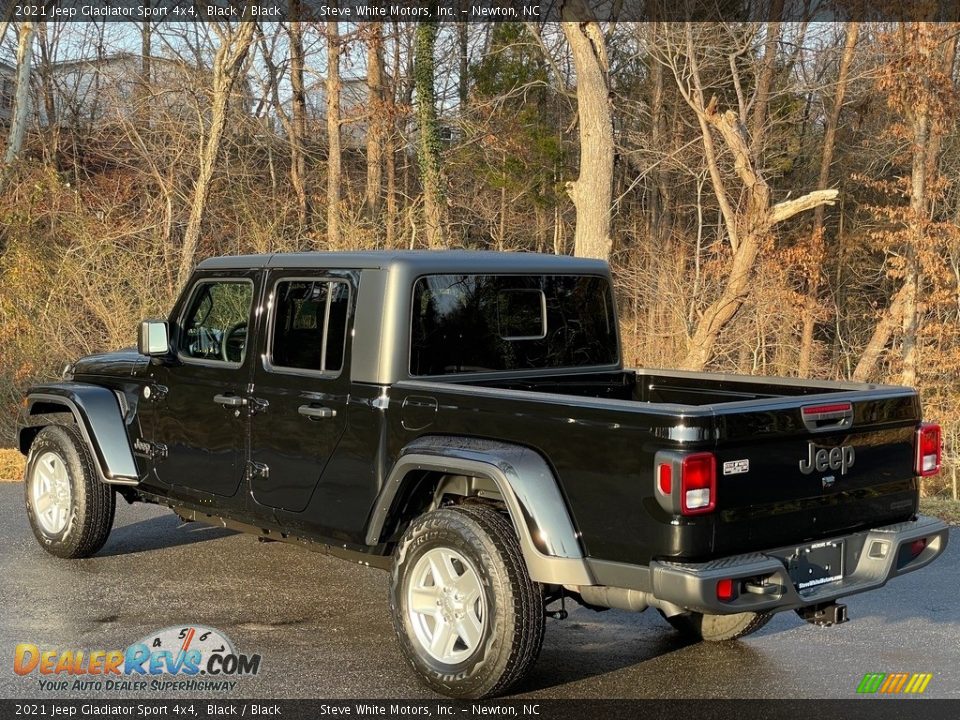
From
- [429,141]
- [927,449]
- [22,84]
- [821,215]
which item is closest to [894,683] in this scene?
[927,449]

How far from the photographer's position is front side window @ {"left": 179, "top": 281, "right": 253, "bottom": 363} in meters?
6.54

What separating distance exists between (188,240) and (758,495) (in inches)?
745

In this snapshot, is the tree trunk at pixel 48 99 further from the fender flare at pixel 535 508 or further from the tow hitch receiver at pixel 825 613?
the tow hitch receiver at pixel 825 613

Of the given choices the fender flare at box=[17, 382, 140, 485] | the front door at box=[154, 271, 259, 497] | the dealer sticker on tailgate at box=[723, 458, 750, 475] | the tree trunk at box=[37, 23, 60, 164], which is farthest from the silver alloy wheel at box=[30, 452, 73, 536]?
the tree trunk at box=[37, 23, 60, 164]

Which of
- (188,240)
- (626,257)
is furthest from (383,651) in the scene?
(626,257)

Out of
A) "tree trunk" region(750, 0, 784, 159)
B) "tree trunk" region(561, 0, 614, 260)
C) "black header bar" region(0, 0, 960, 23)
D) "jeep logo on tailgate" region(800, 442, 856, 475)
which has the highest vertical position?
"black header bar" region(0, 0, 960, 23)

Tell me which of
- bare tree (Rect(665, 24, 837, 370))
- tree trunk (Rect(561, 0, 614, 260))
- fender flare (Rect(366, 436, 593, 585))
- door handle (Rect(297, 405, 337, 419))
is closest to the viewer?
fender flare (Rect(366, 436, 593, 585))

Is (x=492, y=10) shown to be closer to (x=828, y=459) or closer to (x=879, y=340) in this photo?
(x=879, y=340)

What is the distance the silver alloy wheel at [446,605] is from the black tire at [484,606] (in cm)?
1

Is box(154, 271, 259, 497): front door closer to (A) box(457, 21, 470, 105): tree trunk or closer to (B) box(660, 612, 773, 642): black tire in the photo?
(B) box(660, 612, 773, 642): black tire

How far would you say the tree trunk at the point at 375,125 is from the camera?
25625 millimetres

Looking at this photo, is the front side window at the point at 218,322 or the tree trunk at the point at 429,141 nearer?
the front side window at the point at 218,322

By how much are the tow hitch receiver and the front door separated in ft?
9.55

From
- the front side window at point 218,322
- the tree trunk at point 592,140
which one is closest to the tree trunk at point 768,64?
the tree trunk at point 592,140
